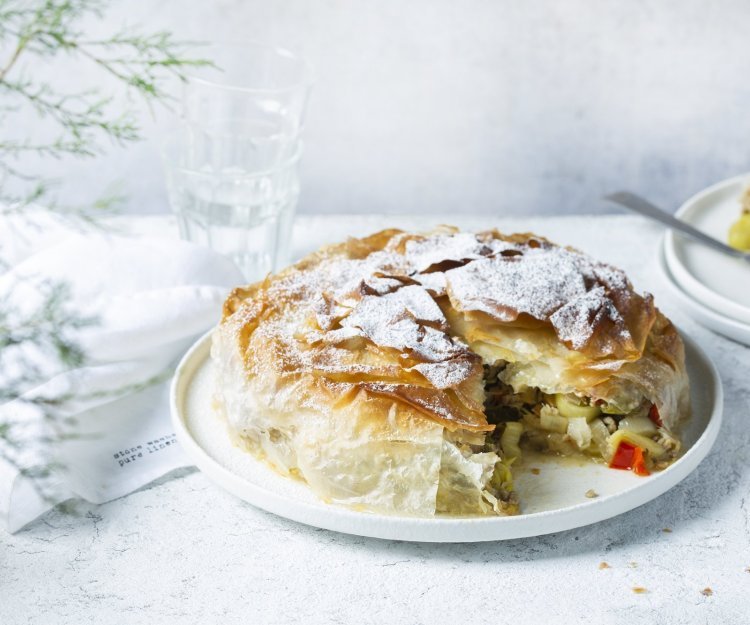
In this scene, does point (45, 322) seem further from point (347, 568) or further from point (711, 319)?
point (711, 319)

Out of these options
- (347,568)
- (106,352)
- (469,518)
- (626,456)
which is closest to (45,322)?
(106,352)

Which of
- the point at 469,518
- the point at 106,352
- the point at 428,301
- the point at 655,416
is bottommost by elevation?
the point at 106,352

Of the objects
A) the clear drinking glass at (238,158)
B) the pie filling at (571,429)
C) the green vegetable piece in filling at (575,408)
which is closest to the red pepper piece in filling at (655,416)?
the pie filling at (571,429)

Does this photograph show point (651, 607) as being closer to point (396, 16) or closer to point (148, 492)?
point (148, 492)

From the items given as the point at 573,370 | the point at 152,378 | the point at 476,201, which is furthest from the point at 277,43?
the point at 573,370

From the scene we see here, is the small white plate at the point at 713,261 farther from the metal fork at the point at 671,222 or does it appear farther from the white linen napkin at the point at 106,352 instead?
the white linen napkin at the point at 106,352
